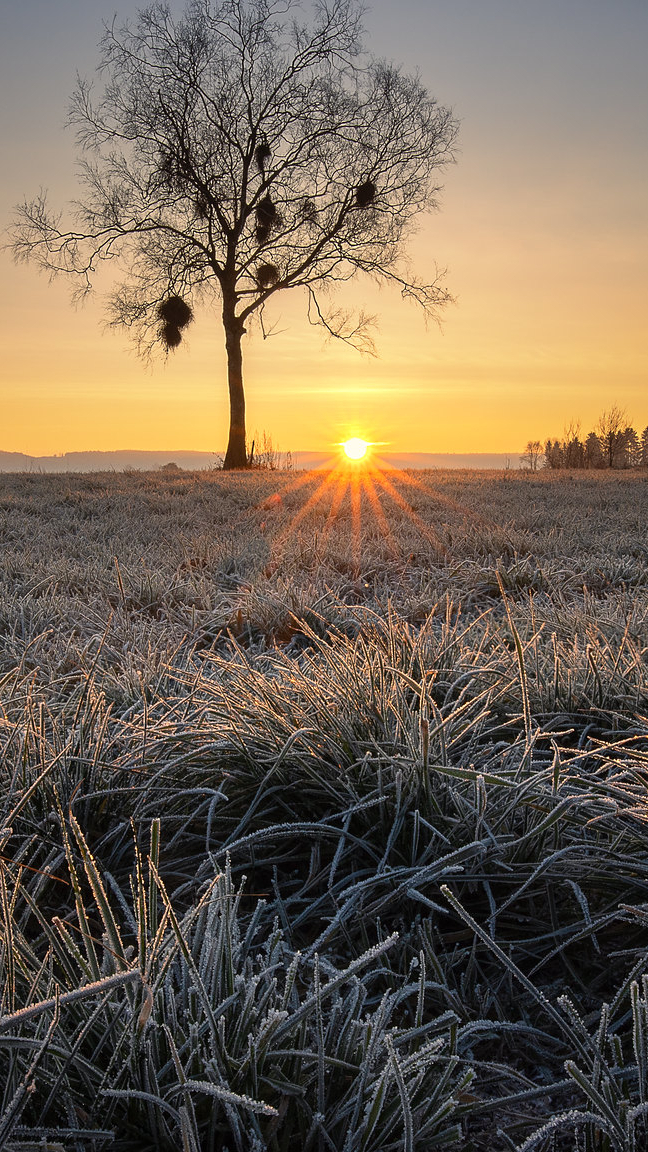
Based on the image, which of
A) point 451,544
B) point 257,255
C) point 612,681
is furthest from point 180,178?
point 612,681

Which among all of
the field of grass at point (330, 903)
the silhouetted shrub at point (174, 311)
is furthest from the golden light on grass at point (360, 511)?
the silhouetted shrub at point (174, 311)

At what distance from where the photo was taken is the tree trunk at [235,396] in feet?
56.2

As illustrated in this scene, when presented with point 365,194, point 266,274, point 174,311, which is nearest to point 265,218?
point 266,274

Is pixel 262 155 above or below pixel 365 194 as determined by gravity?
above

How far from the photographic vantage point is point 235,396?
17.3 metres

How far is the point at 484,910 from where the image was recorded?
4.13 ft

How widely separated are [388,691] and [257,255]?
1778 centimetres


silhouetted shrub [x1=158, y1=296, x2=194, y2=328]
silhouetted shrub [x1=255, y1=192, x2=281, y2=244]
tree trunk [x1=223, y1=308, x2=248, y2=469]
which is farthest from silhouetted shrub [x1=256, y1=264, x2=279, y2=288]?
silhouetted shrub [x1=158, y1=296, x2=194, y2=328]

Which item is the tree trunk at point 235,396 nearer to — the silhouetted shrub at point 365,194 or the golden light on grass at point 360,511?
the silhouetted shrub at point 365,194

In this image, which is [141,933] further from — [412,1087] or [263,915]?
[263,915]

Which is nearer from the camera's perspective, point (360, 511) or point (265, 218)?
point (360, 511)

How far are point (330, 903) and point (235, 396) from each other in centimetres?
1697

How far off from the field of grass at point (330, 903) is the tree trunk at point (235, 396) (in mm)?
14643

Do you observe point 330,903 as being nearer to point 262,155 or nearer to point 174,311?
point 174,311
